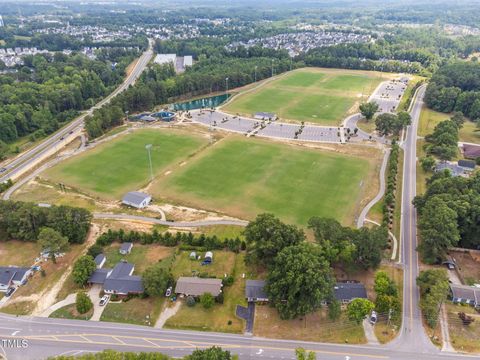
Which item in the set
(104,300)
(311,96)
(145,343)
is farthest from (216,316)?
(311,96)

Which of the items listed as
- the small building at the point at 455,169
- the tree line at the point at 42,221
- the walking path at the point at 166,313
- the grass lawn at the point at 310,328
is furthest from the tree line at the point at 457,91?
the tree line at the point at 42,221

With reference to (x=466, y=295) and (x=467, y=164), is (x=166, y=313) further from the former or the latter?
(x=467, y=164)

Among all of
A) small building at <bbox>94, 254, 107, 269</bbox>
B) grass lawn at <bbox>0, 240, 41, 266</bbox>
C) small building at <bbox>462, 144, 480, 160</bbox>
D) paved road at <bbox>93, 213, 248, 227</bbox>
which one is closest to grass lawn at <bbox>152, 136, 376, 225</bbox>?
paved road at <bbox>93, 213, 248, 227</bbox>

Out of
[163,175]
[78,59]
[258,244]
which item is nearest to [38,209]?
[163,175]

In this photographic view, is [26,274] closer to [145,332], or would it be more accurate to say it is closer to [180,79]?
[145,332]

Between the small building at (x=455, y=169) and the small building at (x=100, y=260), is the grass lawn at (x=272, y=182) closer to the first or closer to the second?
the small building at (x=455, y=169)

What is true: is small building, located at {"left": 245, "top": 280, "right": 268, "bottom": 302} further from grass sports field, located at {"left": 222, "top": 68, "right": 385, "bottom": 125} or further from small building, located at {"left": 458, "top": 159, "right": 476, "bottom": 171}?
grass sports field, located at {"left": 222, "top": 68, "right": 385, "bottom": 125}
